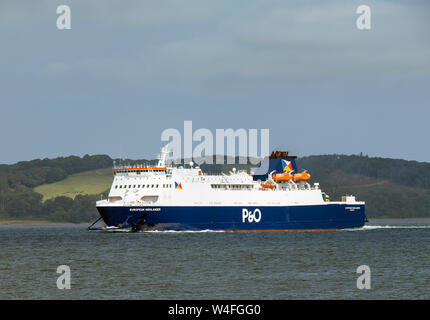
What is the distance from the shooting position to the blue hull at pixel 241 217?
66062mm

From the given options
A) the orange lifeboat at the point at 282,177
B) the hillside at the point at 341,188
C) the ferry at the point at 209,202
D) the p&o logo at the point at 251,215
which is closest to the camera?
the ferry at the point at 209,202

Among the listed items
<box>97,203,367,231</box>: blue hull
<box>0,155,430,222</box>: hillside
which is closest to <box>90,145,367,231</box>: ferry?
<box>97,203,367,231</box>: blue hull

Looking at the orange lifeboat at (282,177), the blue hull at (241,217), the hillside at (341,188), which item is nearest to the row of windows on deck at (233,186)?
the blue hull at (241,217)

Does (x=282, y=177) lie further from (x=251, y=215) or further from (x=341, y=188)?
(x=341, y=188)

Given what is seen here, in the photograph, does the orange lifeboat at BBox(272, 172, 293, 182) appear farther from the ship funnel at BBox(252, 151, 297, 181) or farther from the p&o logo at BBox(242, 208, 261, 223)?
the p&o logo at BBox(242, 208, 261, 223)

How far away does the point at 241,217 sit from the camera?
7094cm

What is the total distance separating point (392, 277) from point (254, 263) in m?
8.74

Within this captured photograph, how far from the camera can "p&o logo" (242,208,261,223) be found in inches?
2798

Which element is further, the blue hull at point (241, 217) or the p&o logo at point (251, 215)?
the p&o logo at point (251, 215)

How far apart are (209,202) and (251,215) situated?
518cm

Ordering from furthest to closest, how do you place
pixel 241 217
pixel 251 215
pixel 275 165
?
pixel 275 165 < pixel 251 215 < pixel 241 217

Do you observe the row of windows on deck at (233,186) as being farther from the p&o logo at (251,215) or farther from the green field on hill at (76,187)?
the green field on hill at (76,187)

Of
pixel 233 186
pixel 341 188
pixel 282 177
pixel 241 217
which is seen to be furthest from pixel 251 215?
pixel 341 188

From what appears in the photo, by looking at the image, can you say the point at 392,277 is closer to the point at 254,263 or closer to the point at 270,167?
the point at 254,263
